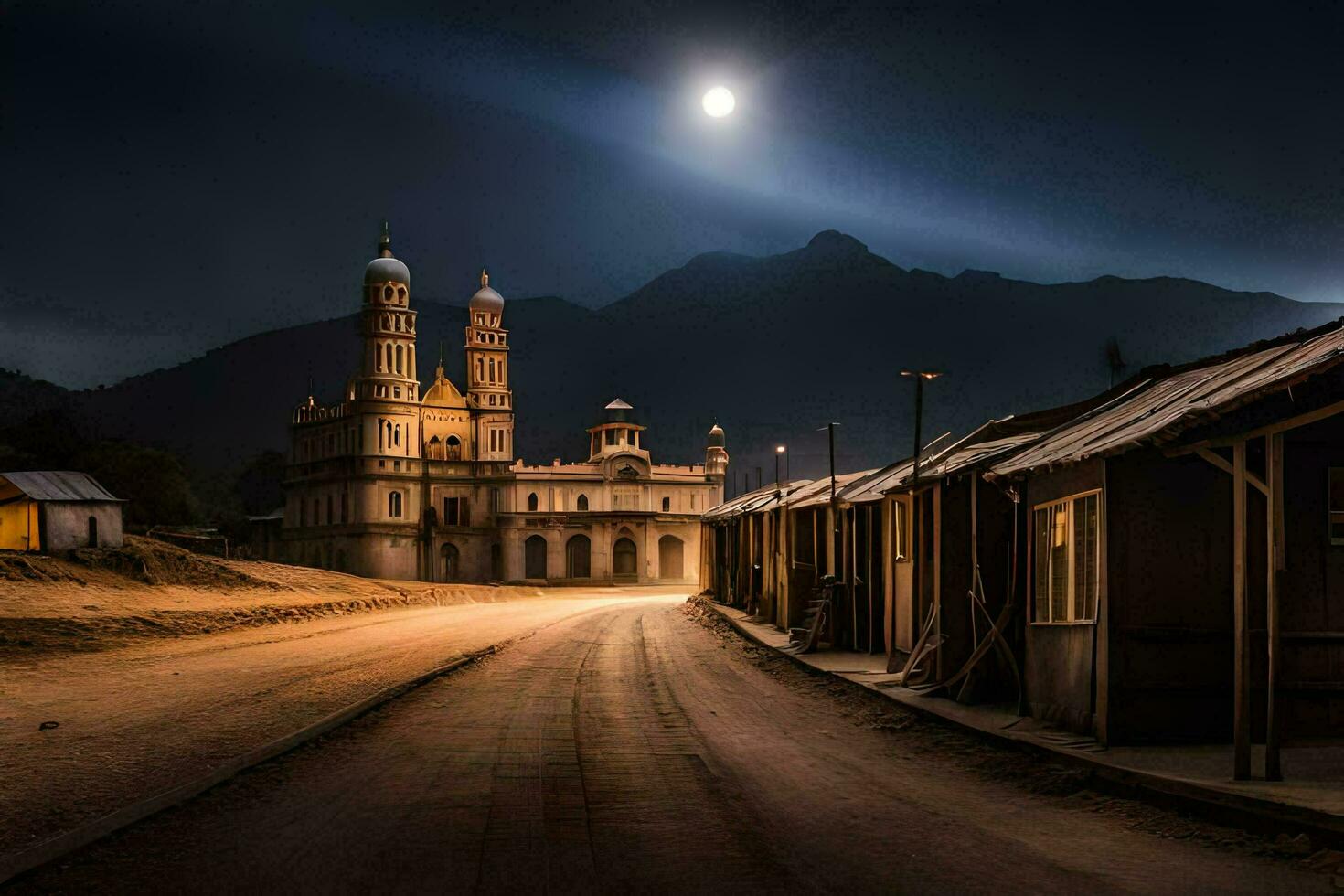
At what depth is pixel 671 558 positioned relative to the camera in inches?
3637

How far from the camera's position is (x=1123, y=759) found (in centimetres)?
1049

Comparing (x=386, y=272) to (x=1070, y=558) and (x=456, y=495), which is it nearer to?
(x=456, y=495)

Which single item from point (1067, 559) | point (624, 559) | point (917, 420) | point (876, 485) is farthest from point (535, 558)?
point (1067, 559)

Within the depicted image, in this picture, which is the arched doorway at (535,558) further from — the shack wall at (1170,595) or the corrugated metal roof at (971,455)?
the shack wall at (1170,595)

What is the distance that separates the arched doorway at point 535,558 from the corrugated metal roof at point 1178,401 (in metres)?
77.6

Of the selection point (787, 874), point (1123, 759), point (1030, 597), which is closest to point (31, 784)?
point (787, 874)

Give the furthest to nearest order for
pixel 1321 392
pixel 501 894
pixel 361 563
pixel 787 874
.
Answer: pixel 361 563 < pixel 1321 392 < pixel 787 874 < pixel 501 894

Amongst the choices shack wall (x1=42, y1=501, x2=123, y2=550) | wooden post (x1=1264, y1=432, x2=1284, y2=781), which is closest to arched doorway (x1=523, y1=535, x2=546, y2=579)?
shack wall (x1=42, y1=501, x2=123, y2=550)

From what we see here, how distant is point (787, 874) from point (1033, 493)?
27.0 ft

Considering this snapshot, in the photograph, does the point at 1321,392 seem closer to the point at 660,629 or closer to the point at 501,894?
the point at 501,894

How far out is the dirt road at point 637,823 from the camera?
7.03m

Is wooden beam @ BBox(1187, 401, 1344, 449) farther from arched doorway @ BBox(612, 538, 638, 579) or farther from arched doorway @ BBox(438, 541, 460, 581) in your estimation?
arched doorway @ BBox(438, 541, 460, 581)

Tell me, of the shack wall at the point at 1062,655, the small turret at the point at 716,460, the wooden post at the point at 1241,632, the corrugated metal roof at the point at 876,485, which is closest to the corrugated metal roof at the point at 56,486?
the corrugated metal roof at the point at 876,485

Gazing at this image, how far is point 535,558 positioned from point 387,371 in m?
17.3
